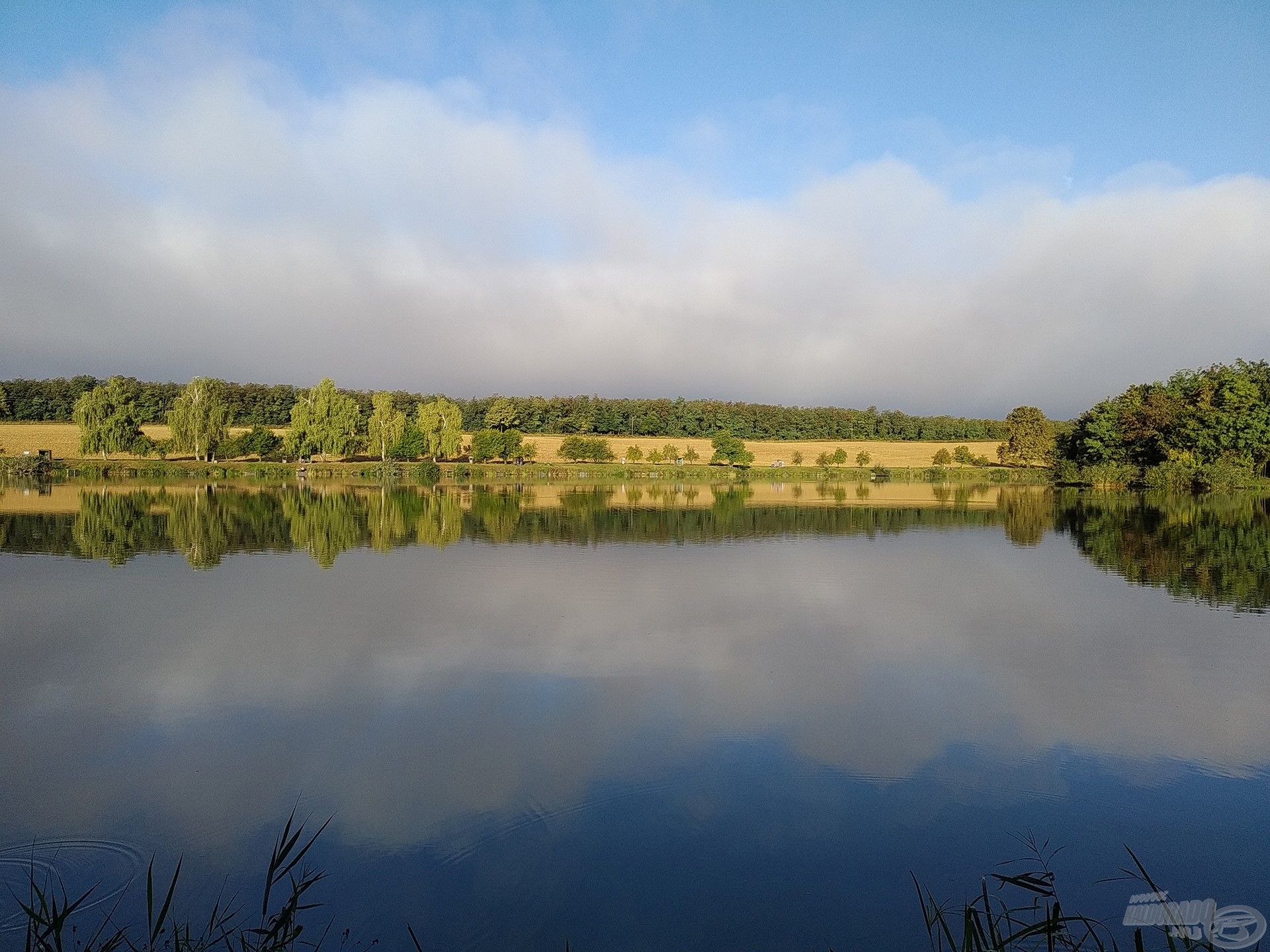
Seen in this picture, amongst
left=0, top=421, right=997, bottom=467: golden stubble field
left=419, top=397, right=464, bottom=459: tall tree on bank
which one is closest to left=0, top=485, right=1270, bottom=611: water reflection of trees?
left=419, top=397, right=464, bottom=459: tall tree on bank

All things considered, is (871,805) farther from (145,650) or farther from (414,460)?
(414,460)

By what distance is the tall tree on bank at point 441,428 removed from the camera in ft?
199

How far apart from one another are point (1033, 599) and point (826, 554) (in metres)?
5.72

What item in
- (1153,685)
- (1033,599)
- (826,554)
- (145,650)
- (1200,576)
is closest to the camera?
(1153,685)

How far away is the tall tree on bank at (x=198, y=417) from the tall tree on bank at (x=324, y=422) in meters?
4.66

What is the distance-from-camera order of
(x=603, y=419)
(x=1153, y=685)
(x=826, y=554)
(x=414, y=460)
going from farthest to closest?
(x=603, y=419) → (x=414, y=460) → (x=826, y=554) → (x=1153, y=685)

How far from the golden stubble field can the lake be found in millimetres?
53573

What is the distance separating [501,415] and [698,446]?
20.1 metres

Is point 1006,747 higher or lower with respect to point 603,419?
lower

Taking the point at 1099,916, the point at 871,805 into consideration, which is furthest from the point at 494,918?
the point at 1099,916

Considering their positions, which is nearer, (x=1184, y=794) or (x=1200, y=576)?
(x=1184, y=794)

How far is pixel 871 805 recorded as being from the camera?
5648 millimetres

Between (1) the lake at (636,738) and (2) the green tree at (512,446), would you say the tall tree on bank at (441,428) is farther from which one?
(1) the lake at (636,738)

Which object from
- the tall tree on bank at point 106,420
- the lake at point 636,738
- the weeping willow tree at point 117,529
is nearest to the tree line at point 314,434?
the tall tree on bank at point 106,420
